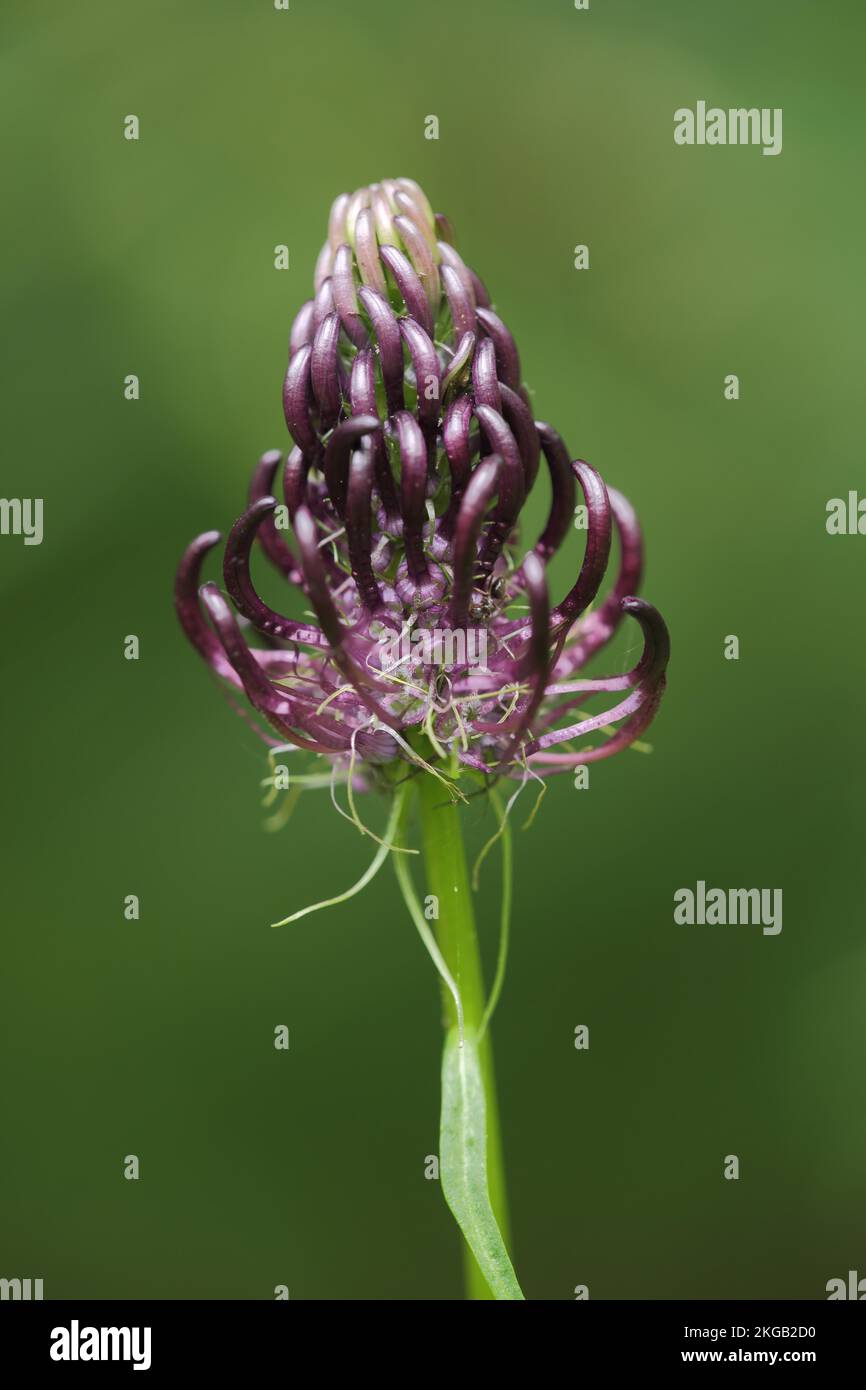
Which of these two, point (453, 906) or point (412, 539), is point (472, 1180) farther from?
point (412, 539)

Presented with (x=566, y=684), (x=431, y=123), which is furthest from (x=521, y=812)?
(x=431, y=123)

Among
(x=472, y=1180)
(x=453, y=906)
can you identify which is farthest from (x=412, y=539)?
(x=472, y=1180)

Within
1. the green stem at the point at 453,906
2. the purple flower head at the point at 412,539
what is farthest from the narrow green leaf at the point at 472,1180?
the purple flower head at the point at 412,539

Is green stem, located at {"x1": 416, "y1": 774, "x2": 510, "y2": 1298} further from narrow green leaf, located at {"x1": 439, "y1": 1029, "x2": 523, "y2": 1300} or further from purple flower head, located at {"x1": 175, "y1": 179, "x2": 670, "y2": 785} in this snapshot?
narrow green leaf, located at {"x1": 439, "y1": 1029, "x2": 523, "y2": 1300}

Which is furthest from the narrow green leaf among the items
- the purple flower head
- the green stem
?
the purple flower head

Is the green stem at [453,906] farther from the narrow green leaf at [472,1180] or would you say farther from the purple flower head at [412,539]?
the narrow green leaf at [472,1180]
